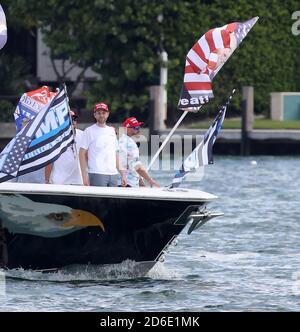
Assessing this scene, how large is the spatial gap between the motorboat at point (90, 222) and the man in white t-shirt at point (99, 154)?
37 cm

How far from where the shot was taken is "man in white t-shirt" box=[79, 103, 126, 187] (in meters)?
18.9

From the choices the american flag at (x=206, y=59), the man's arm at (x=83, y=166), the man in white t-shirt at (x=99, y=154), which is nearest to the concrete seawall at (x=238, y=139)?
the american flag at (x=206, y=59)

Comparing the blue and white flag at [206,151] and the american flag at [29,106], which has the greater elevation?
the american flag at [29,106]

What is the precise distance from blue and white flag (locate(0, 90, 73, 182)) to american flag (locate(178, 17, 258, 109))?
6.73 feet

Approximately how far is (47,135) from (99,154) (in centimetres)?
74

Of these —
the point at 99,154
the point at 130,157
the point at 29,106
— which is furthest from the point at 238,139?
the point at 99,154

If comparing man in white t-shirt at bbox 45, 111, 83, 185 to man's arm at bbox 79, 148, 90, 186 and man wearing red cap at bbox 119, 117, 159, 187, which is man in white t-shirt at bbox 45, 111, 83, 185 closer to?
man's arm at bbox 79, 148, 90, 186

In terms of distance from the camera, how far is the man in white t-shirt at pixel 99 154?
1894cm

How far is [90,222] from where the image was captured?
1900 centimetres

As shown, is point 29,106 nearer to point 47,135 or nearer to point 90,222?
point 47,135

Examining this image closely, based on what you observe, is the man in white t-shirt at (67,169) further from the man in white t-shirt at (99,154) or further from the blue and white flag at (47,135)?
the blue and white flag at (47,135)

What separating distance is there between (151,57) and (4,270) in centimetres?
2314

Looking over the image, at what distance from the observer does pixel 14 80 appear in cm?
4281
